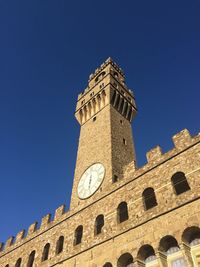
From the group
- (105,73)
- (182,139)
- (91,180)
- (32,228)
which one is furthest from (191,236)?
(105,73)

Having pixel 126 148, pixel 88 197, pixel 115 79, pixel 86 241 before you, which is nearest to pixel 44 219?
pixel 88 197

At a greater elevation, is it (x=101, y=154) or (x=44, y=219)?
(x=101, y=154)

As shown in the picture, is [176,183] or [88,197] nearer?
[176,183]

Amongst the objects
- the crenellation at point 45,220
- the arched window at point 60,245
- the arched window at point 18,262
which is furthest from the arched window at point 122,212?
the arched window at point 18,262

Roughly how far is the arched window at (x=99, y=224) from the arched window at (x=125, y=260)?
9.12ft

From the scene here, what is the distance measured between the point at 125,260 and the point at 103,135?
11048 mm

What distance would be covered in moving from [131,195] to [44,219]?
351 inches

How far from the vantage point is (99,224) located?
1684 cm

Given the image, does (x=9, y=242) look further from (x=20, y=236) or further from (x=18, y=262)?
(x=18, y=262)

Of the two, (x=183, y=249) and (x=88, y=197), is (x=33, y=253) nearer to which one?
(x=88, y=197)

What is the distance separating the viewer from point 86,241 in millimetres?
16406

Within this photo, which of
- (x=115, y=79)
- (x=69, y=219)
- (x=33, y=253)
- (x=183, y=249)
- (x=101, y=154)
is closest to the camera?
(x=183, y=249)

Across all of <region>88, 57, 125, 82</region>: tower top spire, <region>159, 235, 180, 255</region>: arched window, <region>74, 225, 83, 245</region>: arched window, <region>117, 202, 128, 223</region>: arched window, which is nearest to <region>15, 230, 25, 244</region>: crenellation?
<region>74, 225, 83, 245</region>: arched window

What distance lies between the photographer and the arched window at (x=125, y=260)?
1390cm
